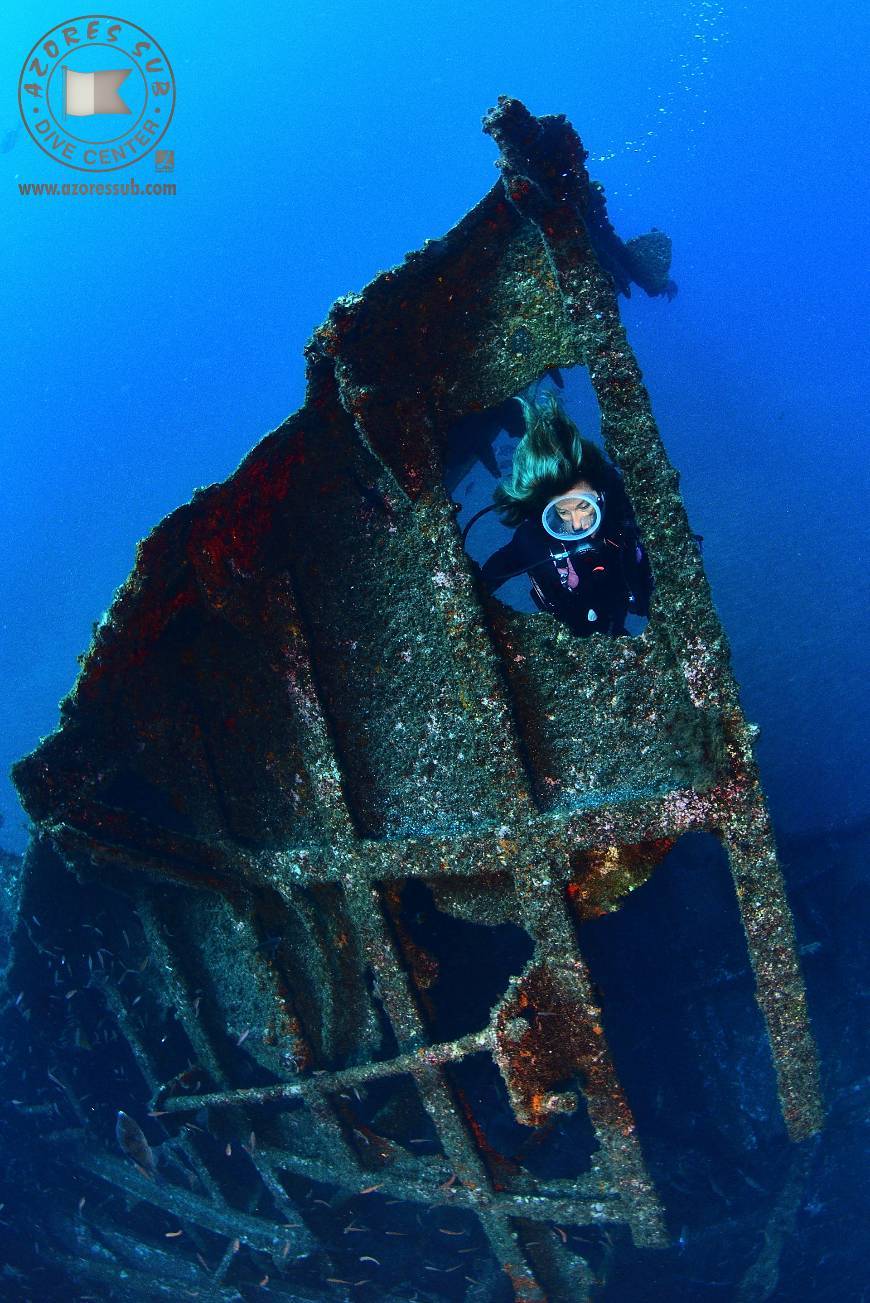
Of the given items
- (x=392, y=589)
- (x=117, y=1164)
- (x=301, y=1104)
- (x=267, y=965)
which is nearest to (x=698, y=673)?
(x=392, y=589)

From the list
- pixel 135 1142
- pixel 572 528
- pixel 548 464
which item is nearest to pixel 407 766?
pixel 572 528

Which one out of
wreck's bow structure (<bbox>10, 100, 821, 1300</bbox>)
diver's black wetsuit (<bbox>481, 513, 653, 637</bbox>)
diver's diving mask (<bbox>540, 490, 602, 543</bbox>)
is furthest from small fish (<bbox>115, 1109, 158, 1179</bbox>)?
diver's diving mask (<bbox>540, 490, 602, 543</bbox>)

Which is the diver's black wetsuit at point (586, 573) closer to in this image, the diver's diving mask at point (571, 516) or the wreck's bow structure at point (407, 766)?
the diver's diving mask at point (571, 516)

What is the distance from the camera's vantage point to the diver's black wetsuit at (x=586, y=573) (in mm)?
2965

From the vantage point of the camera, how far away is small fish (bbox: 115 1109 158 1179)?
427cm

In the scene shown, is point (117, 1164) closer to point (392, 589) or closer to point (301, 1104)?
point (301, 1104)

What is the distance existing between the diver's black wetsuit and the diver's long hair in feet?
0.40

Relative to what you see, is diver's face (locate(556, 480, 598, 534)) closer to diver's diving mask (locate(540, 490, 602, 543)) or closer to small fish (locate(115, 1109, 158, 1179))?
diver's diving mask (locate(540, 490, 602, 543))

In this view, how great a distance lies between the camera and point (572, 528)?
2.96 metres

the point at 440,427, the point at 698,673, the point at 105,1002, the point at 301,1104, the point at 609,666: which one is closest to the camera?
the point at 698,673

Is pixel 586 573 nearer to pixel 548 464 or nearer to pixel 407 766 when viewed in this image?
pixel 548 464

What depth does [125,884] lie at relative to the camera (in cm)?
362

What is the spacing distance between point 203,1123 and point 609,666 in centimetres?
347

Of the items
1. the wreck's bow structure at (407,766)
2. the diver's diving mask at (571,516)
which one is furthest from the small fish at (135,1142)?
the diver's diving mask at (571,516)
